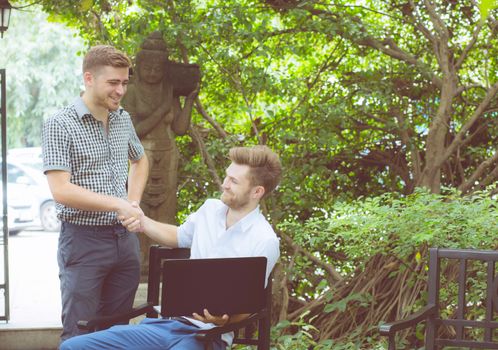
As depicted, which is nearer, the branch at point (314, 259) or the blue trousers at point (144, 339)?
the blue trousers at point (144, 339)

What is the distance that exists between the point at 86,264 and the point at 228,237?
1.99 feet

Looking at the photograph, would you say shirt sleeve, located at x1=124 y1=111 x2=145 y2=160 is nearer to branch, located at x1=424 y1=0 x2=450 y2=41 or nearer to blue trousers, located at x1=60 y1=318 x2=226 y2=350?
blue trousers, located at x1=60 y1=318 x2=226 y2=350

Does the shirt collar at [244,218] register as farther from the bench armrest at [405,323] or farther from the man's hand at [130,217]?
the bench armrest at [405,323]

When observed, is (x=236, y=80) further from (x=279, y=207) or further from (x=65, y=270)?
(x=65, y=270)

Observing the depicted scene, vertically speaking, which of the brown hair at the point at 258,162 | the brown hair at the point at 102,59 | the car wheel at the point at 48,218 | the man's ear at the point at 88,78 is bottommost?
the car wheel at the point at 48,218

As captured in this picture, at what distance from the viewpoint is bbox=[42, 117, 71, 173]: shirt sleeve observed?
3562mm

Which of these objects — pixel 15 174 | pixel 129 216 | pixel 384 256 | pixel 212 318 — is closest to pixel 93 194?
pixel 129 216

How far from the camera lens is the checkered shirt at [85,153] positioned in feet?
11.8

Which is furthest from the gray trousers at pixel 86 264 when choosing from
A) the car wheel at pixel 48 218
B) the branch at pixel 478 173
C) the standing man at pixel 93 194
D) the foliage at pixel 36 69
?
the foliage at pixel 36 69

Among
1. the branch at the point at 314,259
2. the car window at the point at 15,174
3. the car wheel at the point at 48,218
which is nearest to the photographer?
the branch at the point at 314,259

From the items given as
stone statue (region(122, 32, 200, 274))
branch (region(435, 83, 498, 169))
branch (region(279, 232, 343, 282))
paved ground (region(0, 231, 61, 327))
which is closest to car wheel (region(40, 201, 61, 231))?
paved ground (region(0, 231, 61, 327))

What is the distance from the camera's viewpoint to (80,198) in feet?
11.5

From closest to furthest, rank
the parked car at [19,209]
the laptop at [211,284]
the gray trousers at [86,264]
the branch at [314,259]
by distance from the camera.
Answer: the laptop at [211,284] → the gray trousers at [86,264] → the branch at [314,259] → the parked car at [19,209]

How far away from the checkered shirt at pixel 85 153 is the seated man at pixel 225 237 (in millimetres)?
240
